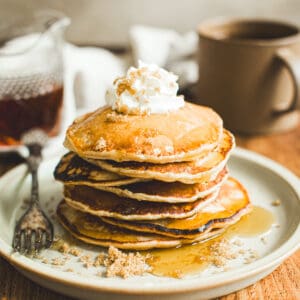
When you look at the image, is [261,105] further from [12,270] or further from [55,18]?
[12,270]

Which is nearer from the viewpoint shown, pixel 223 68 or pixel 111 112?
pixel 111 112

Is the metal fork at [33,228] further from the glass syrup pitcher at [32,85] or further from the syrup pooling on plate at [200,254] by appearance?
the glass syrup pitcher at [32,85]

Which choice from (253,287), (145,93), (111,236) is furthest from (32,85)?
(253,287)

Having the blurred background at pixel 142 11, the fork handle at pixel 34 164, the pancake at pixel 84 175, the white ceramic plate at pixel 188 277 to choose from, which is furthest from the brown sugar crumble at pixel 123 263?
the blurred background at pixel 142 11

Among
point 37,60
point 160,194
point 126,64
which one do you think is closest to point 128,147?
point 160,194

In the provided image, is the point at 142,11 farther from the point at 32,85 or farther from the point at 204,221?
the point at 204,221
